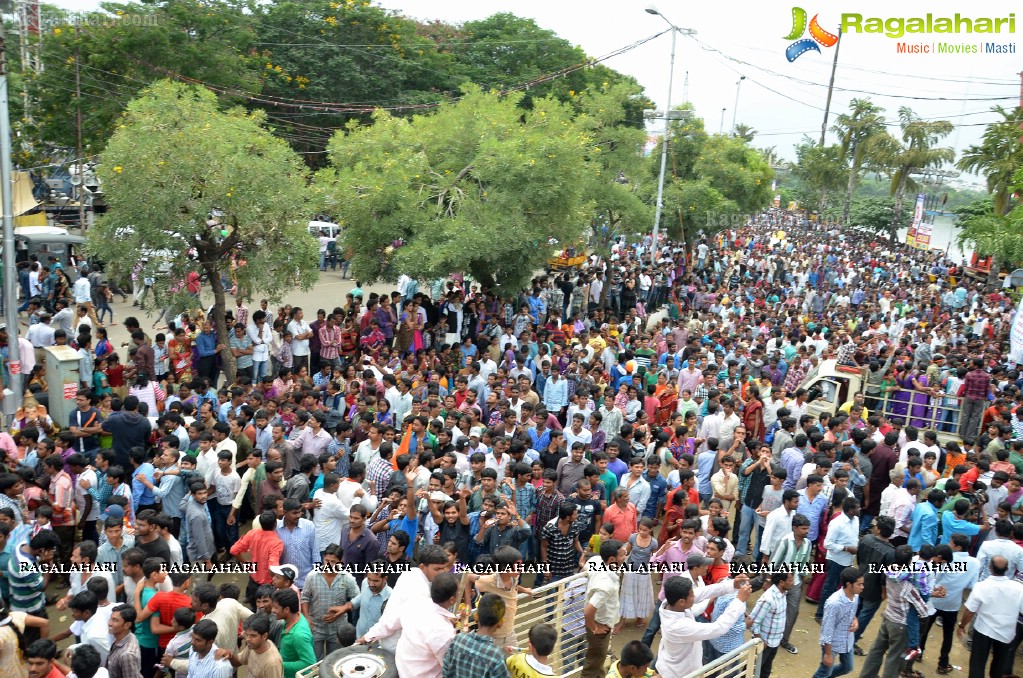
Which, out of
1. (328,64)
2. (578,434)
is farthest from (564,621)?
(328,64)

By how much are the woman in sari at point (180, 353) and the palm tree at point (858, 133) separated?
46.7m

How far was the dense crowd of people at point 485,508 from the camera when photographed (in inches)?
221

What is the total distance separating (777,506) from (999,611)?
2069 mm

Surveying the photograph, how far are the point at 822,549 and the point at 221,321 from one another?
29.3 ft

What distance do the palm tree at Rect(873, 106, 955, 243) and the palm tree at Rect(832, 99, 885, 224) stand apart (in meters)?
0.85

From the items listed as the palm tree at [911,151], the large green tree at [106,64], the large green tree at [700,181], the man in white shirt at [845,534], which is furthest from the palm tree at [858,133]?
the man in white shirt at [845,534]

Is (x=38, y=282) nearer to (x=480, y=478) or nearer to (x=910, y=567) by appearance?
(x=480, y=478)

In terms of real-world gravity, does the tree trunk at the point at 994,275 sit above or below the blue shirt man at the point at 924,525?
above

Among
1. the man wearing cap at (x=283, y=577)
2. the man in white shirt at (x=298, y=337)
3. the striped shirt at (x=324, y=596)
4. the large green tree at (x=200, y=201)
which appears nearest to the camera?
the man wearing cap at (x=283, y=577)

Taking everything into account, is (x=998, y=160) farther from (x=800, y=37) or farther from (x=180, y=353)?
(x=180, y=353)

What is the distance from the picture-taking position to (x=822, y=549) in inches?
328

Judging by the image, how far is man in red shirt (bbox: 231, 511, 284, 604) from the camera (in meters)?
6.61

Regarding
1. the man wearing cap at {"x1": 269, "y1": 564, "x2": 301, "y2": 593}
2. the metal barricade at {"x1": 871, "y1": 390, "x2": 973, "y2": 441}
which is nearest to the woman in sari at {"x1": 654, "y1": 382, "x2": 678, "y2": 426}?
the metal barricade at {"x1": 871, "y1": 390, "x2": 973, "y2": 441}

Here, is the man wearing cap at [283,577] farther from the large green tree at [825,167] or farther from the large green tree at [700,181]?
the large green tree at [825,167]
